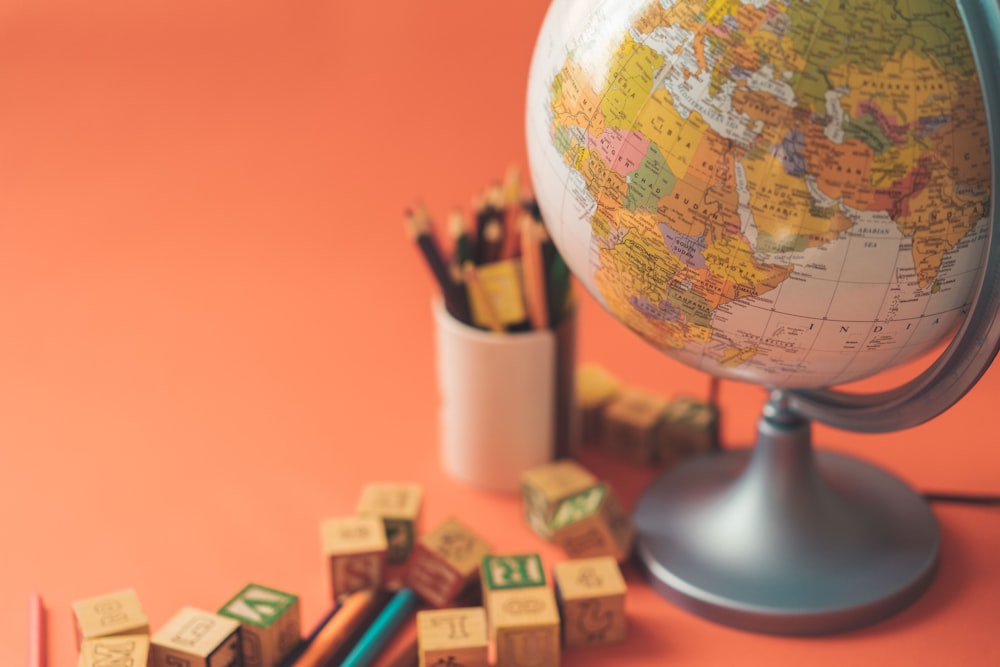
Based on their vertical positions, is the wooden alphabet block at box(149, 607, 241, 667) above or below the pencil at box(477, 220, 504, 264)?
below

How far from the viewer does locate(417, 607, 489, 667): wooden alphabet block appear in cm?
129

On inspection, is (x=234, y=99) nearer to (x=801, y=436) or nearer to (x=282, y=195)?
(x=282, y=195)

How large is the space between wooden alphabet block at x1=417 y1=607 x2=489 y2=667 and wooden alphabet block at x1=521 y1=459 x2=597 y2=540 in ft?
0.73

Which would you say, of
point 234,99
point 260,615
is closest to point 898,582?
point 260,615

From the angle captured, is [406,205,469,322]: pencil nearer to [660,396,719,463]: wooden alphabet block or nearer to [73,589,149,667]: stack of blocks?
[660,396,719,463]: wooden alphabet block

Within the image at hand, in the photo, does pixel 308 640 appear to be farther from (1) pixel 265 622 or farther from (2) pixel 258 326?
(2) pixel 258 326

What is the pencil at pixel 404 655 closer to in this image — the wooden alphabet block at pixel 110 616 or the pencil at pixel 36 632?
the wooden alphabet block at pixel 110 616

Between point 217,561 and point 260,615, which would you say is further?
point 217,561

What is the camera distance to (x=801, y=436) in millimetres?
1450

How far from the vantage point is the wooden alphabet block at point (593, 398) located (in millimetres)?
1772

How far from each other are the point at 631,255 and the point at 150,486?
77cm

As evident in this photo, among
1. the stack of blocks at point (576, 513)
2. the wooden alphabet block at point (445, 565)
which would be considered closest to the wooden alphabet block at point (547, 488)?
the stack of blocks at point (576, 513)

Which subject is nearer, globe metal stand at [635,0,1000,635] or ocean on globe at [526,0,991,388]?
ocean on globe at [526,0,991,388]

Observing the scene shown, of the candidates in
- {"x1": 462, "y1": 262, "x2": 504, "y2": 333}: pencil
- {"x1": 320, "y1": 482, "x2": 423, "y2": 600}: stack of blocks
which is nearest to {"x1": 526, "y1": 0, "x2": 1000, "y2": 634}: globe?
{"x1": 462, "y1": 262, "x2": 504, "y2": 333}: pencil
